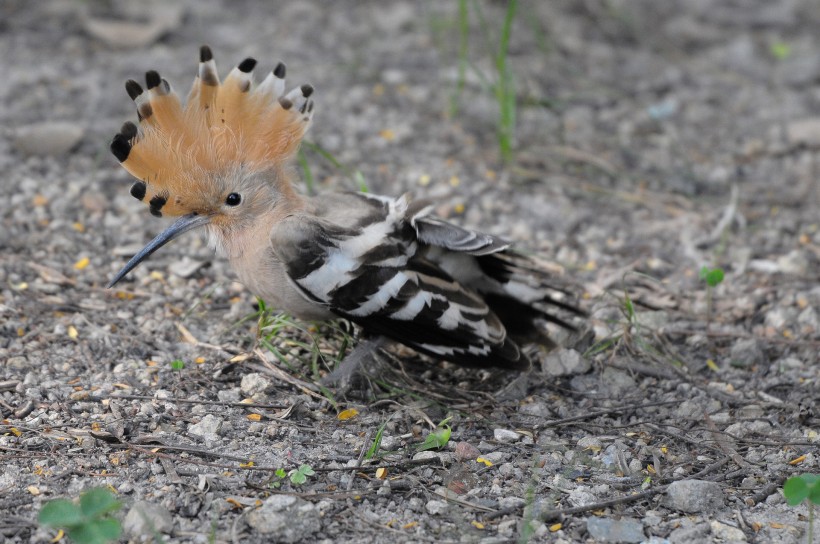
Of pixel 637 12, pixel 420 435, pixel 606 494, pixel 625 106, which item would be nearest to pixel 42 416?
pixel 420 435

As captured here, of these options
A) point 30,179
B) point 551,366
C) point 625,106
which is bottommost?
point 551,366

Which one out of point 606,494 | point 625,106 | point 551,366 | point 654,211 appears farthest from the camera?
point 625,106

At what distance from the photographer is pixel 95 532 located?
9.01 feet

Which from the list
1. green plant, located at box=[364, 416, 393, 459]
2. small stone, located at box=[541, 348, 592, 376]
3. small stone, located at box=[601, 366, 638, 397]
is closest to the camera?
green plant, located at box=[364, 416, 393, 459]

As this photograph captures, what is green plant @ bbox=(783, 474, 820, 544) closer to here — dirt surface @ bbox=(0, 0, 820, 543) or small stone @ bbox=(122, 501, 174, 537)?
dirt surface @ bbox=(0, 0, 820, 543)

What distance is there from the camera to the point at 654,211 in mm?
5641

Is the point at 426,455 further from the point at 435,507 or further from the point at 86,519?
the point at 86,519

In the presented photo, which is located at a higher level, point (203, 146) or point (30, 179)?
point (30, 179)

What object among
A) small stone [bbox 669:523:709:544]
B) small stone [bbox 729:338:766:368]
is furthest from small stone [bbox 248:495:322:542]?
small stone [bbox 729:338:766:368]

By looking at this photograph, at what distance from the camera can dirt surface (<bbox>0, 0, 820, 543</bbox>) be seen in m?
3.32

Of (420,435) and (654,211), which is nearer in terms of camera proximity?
(420,435)

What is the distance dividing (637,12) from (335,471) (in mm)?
5372

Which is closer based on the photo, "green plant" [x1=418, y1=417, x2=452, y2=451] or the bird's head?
"green plant" [x1=418, y1=417, x2=452, y2=451]

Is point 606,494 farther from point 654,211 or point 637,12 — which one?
point 637,12
